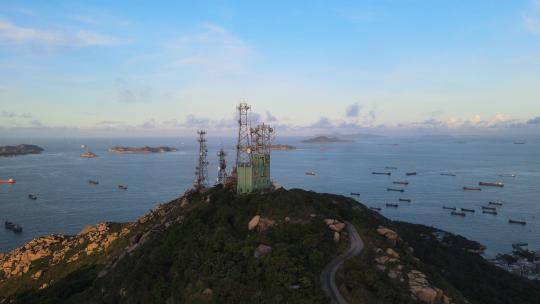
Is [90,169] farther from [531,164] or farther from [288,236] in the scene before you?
[531,164]

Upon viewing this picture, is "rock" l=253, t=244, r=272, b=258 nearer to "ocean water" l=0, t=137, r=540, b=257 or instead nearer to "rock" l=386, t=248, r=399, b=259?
"rock" l=386, t=248, r=399, b=259

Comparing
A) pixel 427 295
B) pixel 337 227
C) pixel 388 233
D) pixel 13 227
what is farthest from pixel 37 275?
pixel 427 295

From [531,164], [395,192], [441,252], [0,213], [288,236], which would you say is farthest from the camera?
[531,164]

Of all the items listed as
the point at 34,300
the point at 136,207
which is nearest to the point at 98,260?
the point at 34,300

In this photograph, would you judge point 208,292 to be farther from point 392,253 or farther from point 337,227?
point 392,253

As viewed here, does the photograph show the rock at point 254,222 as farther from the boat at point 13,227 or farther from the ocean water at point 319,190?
the boat at point 13,227

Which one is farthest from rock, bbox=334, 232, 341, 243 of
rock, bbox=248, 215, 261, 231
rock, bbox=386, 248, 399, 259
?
rock, bbox=248, 215, 261, 231

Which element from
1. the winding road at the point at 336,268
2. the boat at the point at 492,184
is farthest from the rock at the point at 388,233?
the boat at the point at 492,184
